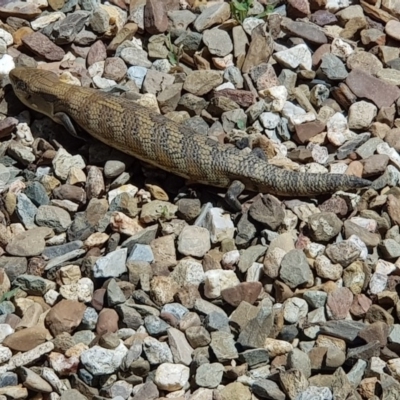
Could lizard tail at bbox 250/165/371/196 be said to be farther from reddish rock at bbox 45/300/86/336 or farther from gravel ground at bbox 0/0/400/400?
reddish rock at bbox 45/300/86/336

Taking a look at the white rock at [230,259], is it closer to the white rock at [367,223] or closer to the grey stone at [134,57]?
the white rock at [367,223]

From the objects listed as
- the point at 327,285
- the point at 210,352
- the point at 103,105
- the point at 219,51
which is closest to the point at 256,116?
the point at 219,51

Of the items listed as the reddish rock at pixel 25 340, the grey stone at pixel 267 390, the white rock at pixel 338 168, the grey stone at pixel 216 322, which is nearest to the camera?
the grey stone at pixel 267 390

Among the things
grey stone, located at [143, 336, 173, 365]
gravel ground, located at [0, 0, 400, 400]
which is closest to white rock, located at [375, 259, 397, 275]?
gravel ground, located at [0, 0, 400, 400]

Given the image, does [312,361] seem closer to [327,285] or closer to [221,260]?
[327,285]

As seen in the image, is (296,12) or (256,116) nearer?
(256,116)

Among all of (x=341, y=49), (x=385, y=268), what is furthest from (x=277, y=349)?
(x=341, y=49)

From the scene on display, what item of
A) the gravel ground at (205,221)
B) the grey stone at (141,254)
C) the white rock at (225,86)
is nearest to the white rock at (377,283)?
the gravel ground at (205,221)
